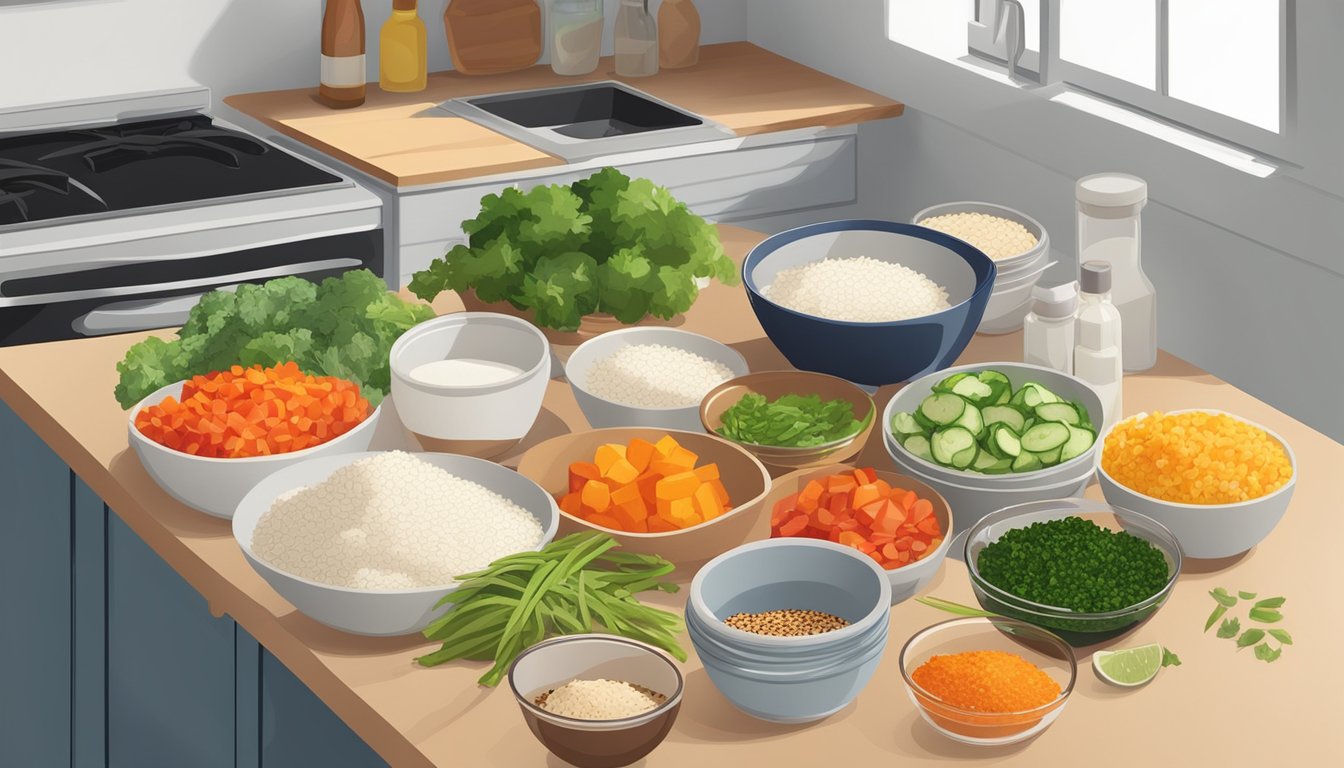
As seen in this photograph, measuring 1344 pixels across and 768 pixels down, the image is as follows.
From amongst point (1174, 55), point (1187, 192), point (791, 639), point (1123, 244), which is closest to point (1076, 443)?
point (1123, 244)

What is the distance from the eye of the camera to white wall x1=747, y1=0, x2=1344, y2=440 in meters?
2.73

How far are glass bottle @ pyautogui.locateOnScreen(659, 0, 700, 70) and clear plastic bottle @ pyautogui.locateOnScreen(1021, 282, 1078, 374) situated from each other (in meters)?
2.08

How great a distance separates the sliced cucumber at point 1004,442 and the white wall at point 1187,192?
120 cm

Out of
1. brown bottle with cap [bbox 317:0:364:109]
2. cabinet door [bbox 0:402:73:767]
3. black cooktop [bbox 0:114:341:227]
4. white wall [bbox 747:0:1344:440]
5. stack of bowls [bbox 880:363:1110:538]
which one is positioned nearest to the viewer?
stack of bowls [bbox 880:363:1110:538]

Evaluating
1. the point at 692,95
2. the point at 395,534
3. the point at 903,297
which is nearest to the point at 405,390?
the point at 395,534

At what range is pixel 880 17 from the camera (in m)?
3.72

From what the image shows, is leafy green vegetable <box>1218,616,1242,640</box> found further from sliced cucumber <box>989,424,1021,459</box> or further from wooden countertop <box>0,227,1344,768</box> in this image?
sliced cucumber <box>989,424,1021,459</box>

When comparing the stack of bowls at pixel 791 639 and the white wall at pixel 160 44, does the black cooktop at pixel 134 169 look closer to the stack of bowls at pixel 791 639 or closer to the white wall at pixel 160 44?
the white wall at pixel 160 44

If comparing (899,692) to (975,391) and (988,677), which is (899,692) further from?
(975,391)

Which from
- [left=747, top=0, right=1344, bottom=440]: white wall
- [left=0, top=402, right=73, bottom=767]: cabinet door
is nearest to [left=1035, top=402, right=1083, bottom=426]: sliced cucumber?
[left=747, top=0, right=1344, bottom=440]: white wall

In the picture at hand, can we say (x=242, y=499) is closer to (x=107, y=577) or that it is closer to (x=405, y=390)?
(x=405, y=390)

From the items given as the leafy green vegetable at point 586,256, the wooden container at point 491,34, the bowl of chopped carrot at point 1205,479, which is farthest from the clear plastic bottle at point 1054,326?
the wooden container at point 491,34

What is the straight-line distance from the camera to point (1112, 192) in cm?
209

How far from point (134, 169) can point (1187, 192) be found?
2002 mm
